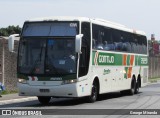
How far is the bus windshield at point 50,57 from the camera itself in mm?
19511

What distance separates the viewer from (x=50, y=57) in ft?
64.3

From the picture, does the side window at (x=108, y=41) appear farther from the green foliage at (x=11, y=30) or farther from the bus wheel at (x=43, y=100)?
the green foliage at (x=11, y=30)

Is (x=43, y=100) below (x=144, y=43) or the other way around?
below

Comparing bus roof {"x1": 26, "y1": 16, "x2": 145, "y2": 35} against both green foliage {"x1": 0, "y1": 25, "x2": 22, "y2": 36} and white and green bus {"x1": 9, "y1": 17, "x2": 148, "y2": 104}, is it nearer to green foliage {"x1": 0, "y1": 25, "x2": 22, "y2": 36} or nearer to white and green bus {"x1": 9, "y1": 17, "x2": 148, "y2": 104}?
white and green bus {"x1": 9, "y1": 17, "x2": 148, "y2": 104}

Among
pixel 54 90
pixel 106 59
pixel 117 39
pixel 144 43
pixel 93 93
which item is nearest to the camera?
pixel 54 90

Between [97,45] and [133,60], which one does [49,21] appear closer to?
[97,45]

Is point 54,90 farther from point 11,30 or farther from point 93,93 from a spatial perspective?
point 11,30

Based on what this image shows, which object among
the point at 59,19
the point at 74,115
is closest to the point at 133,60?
the point at 59,19

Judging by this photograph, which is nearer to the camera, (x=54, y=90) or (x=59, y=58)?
(x=54, y=90)

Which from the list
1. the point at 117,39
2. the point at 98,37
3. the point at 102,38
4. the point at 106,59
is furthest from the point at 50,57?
the point at 117,39

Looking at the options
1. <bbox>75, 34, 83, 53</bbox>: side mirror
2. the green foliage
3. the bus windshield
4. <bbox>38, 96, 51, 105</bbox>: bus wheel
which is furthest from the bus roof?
the green foliage

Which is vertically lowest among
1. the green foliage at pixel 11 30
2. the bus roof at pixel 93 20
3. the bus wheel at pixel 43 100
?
the bus wheel at pixel 43 100

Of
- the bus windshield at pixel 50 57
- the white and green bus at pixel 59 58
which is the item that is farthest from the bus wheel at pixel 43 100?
the bus windshield at pixel 50 57

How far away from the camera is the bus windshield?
19511 mm
